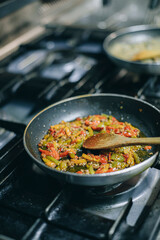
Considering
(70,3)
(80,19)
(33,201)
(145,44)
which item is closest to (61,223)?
(33,201)

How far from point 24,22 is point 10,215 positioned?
6.06ft

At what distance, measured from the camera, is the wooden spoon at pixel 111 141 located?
3.47 feet

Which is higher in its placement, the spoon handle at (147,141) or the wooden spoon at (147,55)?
the spoon handle at (147,141)

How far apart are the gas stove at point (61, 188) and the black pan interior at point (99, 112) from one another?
9cm

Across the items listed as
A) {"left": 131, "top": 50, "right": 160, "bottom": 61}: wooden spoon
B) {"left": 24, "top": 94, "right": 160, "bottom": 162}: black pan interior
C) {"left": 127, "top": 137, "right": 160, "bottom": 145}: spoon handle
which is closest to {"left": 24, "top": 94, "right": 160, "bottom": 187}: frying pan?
{"left": 24, "top": 94, "right": 160, "bottom": 162}: black pan interior

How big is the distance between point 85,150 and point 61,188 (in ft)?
0.64

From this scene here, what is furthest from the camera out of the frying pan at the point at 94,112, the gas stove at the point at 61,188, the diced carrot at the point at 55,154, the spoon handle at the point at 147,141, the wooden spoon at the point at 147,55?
the wooden spoon at the point at 147,55

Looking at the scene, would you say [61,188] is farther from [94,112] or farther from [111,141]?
[94,112]

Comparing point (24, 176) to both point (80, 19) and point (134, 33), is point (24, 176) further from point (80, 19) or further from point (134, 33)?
point (80, 19)

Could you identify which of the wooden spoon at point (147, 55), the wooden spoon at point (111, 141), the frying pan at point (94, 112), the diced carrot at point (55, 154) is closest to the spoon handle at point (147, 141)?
the wooden spoon at point (111, 141)

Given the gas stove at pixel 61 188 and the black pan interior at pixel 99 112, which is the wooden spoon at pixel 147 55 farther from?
the black pan interior at pixel 99 112

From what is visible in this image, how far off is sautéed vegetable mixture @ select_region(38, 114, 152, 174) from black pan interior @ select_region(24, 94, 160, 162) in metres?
0.05

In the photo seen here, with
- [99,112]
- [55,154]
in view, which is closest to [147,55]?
[99,112]

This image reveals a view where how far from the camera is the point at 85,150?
1193mm
